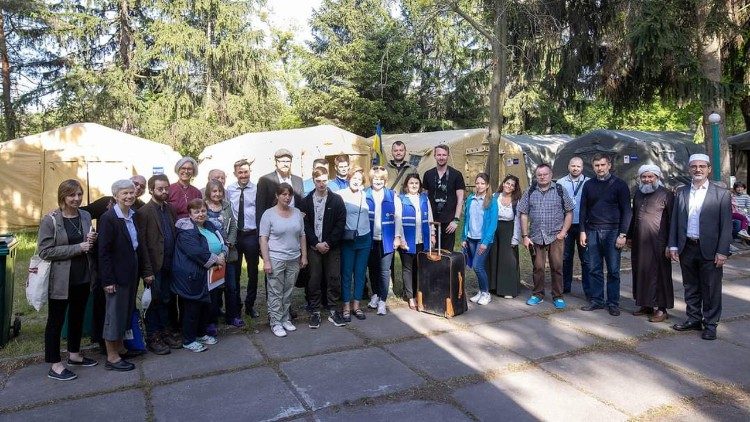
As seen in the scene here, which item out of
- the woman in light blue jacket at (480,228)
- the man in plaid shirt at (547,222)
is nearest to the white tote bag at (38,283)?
the woman in light blue jacket at (480,228)

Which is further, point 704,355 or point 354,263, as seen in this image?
point 354,263

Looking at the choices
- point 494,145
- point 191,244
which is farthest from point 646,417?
point 494,145

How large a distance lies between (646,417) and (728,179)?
883 centimetres

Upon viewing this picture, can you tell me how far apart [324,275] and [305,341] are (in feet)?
2.78

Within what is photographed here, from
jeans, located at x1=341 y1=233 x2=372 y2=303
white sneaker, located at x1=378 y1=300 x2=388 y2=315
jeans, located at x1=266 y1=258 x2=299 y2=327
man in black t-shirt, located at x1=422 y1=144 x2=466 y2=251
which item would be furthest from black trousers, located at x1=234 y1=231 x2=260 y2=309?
man in black t-shirt, located at x1=422 y1=144 x2=466 y2=251

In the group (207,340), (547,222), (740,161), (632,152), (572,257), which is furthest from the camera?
(740,161)

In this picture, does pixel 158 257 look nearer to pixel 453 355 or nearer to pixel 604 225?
pixel 453 355

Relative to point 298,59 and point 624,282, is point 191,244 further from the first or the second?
point 298,59

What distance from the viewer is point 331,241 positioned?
514 centimetres

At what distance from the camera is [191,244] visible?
457 cm

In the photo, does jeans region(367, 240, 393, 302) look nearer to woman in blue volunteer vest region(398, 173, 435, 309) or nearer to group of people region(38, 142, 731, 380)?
group of people region(38, 142, 731, 380)

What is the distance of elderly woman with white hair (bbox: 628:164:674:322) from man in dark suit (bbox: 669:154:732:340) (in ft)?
0.74

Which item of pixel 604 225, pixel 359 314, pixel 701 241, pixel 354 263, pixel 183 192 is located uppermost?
pixel 183 192

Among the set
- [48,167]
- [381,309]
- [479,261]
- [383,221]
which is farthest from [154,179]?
[48,167]
